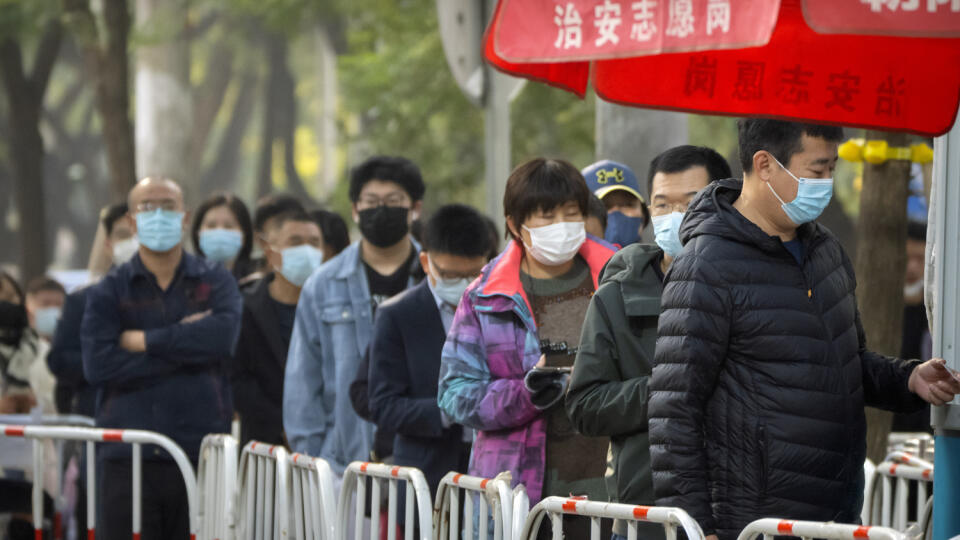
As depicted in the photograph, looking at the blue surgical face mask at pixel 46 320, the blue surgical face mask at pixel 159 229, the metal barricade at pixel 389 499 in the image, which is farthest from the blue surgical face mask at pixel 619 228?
the blue surgical face mask at pixel 46 320

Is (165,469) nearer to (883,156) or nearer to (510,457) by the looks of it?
(510,457)

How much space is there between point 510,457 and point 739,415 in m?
1.37

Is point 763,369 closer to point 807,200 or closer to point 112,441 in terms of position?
point 807,200

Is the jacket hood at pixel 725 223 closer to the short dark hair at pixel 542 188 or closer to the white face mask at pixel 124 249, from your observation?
the short dark hair at pixel 542 188

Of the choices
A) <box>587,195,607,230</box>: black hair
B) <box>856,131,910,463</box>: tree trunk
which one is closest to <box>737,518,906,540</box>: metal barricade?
<box>587,195,607,230</box>: black hair

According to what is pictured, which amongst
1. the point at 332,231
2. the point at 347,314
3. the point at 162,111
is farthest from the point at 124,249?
the point at 162,111

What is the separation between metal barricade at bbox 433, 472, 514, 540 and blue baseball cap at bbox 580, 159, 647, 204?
6.35ft

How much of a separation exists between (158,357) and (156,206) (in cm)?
86

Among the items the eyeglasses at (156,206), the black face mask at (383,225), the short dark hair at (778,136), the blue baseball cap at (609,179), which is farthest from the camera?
the eyeglasses at (156,206)

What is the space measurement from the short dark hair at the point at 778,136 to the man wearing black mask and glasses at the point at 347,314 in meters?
3.14

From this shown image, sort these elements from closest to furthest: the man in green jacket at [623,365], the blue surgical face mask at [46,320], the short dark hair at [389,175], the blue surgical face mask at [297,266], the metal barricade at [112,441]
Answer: the man in green jacket at [623,365] → the metal barricade at [112,441] → the short dark hair at [389,175] → the blue surgical face mask at [297,266] → the blue surgical face mask at [46,320]

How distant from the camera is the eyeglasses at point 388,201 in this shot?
748 cm

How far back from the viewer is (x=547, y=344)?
5.54m

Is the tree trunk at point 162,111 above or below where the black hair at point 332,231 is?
above
